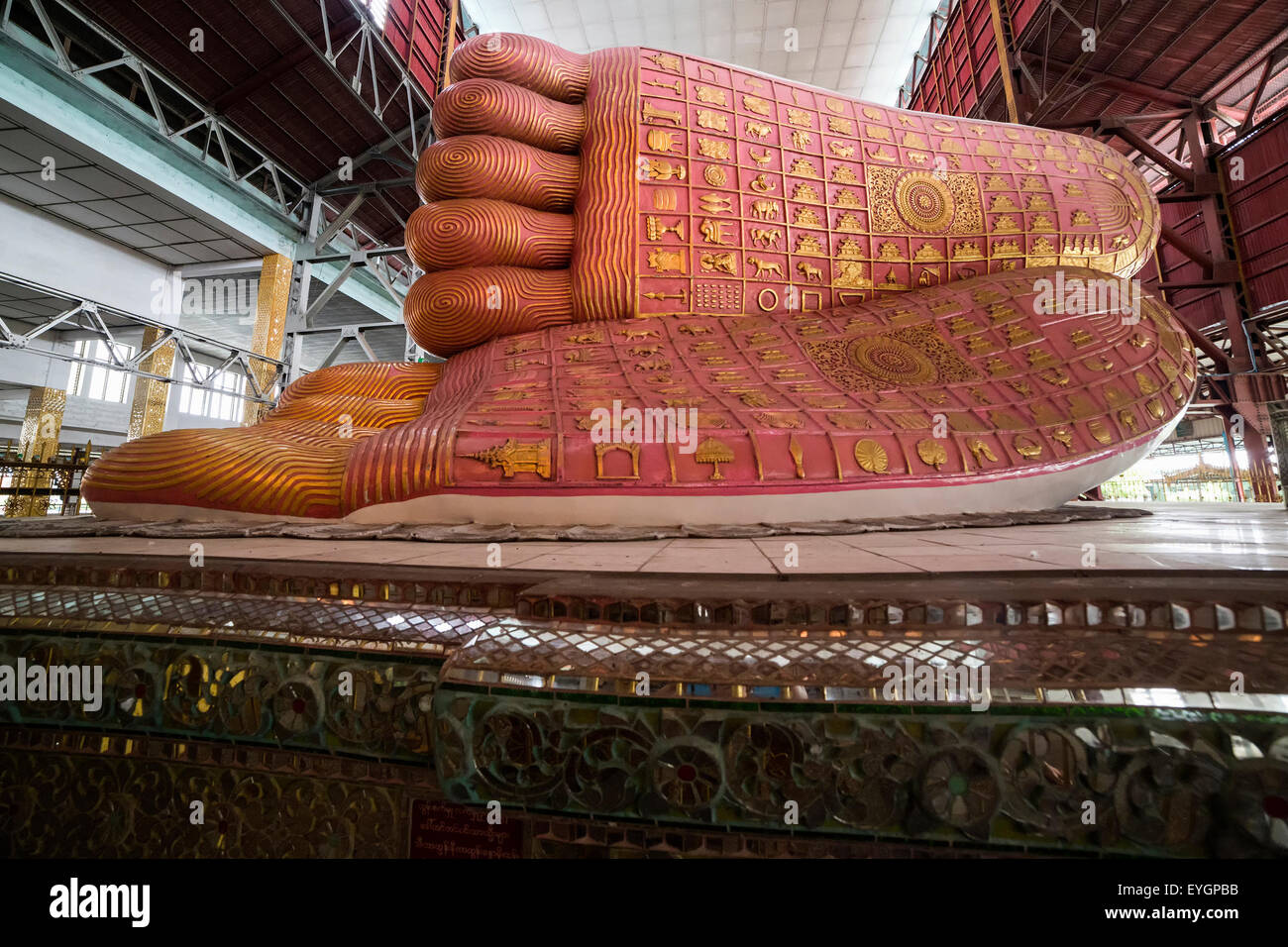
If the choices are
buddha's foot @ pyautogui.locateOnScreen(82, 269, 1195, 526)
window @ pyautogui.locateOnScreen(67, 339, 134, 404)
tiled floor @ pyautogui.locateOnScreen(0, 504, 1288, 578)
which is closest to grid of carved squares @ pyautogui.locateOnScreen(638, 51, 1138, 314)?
buddha's foot @ pyautogui.locateOnScreen(82, 269, 1195, 526)

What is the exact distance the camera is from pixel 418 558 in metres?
1.04

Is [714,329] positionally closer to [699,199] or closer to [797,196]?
[699,199]

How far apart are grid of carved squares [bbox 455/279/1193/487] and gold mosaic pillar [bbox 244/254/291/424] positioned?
683 centimetres

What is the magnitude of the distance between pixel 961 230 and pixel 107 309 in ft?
25.2

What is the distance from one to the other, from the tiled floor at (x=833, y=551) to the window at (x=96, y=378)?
10.8 meters

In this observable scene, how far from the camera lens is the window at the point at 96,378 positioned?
9.12 m

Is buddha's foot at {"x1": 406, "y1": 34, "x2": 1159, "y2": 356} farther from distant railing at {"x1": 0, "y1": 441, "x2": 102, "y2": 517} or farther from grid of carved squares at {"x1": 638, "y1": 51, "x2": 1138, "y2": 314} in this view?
distant railing at {"x1": 0, "y1": 441, "x2": 102, "y2": 517}

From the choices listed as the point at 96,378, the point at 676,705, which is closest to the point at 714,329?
the point at 676,705

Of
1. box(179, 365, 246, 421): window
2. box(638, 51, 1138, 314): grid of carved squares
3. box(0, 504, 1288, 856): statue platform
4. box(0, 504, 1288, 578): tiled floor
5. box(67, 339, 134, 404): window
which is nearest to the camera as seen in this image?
box(0, 504, 1288, 856): statue platform

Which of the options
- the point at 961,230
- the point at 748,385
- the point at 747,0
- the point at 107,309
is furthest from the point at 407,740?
the point at 747,0

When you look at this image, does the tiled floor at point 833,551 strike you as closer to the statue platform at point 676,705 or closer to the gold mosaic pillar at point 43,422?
the statue platform at point 676,705

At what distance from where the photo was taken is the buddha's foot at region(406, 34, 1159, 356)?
2678mm

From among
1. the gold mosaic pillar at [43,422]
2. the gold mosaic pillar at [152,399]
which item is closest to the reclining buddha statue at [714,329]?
the gold mosaic pillar at [152,399]

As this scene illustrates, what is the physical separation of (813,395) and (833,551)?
114 cm
